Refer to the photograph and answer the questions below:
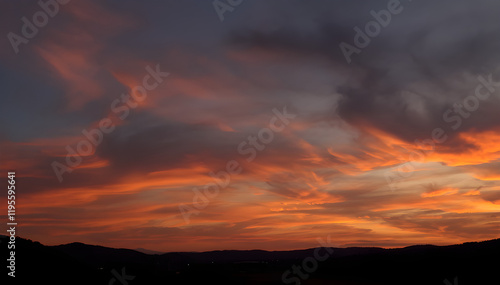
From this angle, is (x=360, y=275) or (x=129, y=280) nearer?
(x=129, y=280)

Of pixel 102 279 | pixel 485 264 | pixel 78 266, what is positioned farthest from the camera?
pixel 485 264

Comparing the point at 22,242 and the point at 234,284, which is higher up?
the point at 22,242

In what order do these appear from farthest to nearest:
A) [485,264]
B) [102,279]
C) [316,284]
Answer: [485,264] < [316,284] < [102,279]

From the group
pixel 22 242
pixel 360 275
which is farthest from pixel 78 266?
pixel 360 275

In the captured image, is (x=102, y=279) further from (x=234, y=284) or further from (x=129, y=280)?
(x=234, y=284)

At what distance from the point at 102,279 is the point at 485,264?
240ft

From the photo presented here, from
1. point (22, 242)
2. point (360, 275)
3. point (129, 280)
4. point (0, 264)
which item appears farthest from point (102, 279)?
point (360, 275)

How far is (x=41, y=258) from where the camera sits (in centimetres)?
6606

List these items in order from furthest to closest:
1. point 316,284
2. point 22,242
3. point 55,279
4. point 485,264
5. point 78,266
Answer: point 485,264 < point 316,284 < point 22,242 < point 78,266 < point 55,279

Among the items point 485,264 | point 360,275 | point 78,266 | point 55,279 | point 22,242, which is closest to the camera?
point 55,279

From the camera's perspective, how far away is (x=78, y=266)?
233 ft

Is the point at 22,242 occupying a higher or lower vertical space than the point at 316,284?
higher

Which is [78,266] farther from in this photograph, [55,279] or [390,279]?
[390,279]

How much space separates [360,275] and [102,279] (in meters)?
70.2
